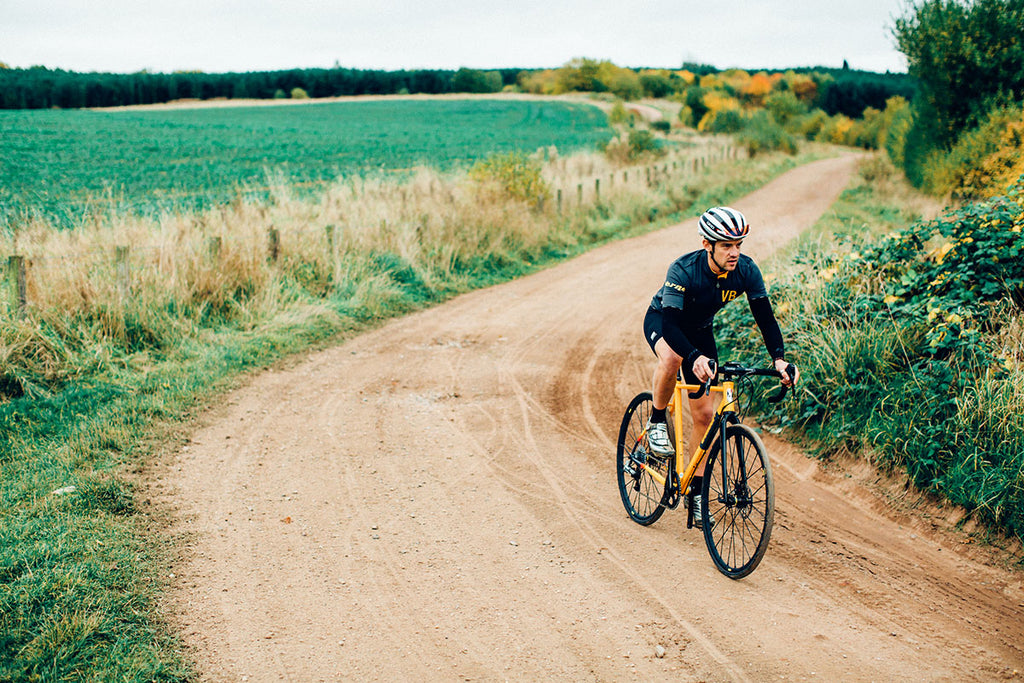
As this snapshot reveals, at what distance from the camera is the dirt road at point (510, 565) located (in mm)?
3562

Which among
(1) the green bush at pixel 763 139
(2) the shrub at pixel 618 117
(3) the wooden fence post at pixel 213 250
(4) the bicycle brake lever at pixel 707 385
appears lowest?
(4) the bicycle brake lever at pixel 707 385

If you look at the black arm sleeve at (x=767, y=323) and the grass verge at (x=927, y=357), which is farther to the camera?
the grass verge at (x=927, y=357)

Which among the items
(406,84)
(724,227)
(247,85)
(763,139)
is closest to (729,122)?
(763,139)

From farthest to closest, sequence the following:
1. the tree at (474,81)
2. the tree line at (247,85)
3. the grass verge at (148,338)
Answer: the tree at (474,81) → the tree line at (247,85) → the grass verge at (148,338)

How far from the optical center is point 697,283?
4.31m

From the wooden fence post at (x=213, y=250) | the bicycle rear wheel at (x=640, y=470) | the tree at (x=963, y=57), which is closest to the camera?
the bicycle rear wheel at (x=640, y=470)

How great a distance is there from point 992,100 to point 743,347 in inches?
649

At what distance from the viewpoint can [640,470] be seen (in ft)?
16.3

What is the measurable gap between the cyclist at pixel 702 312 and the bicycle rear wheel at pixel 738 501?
5.9 inches

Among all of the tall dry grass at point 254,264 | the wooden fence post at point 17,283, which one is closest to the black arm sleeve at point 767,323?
the tall dry grass at point 254,264

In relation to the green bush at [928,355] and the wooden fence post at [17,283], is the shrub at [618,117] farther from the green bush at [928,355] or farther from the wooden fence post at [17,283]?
the wooden fence post at [17,283]

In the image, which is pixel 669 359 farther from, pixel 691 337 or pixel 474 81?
pixel 474 81

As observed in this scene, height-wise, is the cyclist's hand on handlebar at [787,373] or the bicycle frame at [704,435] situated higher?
the cyclist's hand on handlebar at [787,373]

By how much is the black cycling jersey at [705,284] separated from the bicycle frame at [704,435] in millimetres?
526
